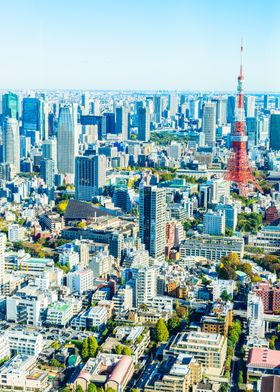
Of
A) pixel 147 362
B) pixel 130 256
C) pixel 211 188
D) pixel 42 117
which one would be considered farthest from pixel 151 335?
pixel 42 117

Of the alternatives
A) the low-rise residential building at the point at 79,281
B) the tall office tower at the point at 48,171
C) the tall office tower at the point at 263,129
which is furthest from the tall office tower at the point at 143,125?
the low-rise residential building at the point at 79,281

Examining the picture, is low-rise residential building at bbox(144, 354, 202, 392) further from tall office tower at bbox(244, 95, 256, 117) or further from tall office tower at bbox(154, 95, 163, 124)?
tall office tower at bbox(154, 95, 163, 124)

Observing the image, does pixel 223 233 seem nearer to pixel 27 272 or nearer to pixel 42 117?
pixel 27 272

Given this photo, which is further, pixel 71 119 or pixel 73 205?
pixel 71 119

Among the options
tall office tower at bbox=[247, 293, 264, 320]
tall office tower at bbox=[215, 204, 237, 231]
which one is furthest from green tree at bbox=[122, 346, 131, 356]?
tall office tower at bbox=[215, 204, 237, 231]

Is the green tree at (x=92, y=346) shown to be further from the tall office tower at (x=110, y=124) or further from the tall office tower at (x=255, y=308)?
the tall office tower at (x=110, y=124)

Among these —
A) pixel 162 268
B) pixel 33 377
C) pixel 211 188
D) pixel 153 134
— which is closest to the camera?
pixel 33 377
